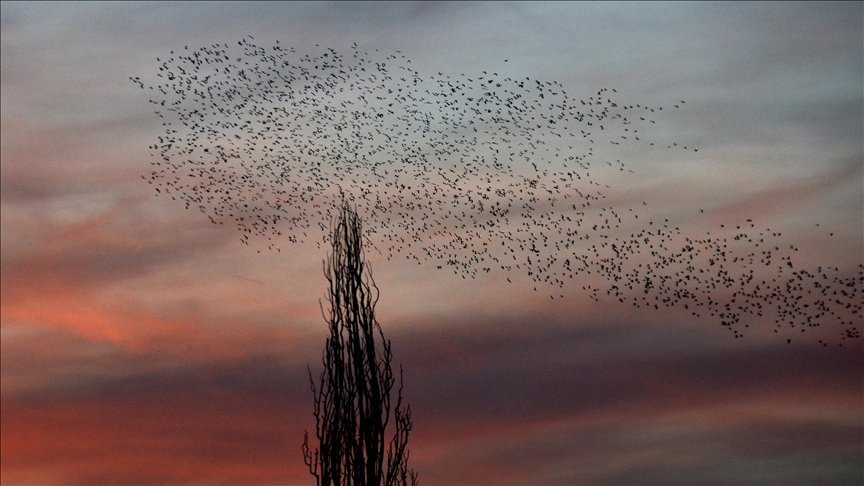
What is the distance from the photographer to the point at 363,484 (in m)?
19.3

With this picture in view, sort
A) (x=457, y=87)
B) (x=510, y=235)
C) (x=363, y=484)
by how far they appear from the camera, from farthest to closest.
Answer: (x=510, y=235), (x=457, y=87), (x=363, y=484)

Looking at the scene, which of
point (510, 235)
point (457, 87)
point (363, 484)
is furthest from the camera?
point (510, 235)

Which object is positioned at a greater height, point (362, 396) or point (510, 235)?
point (510, 235)

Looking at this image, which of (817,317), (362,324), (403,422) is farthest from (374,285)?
(817,317)

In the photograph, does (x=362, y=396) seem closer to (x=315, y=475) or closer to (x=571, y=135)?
(x=315, y=475)

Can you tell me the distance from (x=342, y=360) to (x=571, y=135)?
576 cm

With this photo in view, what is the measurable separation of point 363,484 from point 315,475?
81cm

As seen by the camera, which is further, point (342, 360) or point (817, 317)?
point (817, 317)

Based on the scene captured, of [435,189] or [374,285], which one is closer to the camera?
[374,285]

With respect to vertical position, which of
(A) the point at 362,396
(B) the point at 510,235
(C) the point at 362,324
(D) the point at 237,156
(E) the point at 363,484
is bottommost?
(E) the point at 363,484

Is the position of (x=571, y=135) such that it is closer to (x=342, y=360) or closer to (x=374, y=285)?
(x=374, y=285)

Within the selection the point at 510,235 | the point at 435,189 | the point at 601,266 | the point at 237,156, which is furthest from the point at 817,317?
the point at 237,156

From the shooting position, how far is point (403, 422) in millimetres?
19766

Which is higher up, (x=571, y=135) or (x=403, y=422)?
(x=571, y=135)
